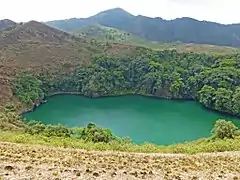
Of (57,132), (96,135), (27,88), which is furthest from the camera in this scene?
(27,88)

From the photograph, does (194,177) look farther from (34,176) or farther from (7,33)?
(7,33)

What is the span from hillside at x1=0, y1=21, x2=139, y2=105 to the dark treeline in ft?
13.2

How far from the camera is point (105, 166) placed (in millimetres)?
17031

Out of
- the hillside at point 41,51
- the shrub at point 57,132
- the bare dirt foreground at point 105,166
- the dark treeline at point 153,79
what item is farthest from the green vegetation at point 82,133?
the hillside at point 41,51

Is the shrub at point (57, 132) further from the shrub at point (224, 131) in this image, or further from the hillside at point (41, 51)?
the hillside at point (41, 51)

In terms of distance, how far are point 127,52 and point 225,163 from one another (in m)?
104

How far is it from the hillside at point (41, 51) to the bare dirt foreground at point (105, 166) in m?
66.6

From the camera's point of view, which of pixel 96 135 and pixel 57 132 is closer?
pixel 96 135

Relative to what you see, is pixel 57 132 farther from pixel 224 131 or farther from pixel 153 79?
pixel 153 79

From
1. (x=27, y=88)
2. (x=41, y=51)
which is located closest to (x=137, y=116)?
(x=27, y=88)

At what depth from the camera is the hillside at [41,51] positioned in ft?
332

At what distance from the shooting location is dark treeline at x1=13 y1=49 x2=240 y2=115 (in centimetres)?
8525

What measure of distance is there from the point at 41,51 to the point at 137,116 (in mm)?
53060

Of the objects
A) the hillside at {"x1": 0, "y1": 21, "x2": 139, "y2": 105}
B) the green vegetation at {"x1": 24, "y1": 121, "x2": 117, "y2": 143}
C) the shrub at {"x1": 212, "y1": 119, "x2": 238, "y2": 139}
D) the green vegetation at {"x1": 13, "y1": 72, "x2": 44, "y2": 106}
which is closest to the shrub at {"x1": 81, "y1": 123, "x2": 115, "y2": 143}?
the green vegetation at {"x1": 24, "y1": 121, "x2": 117, "y2": 143}
